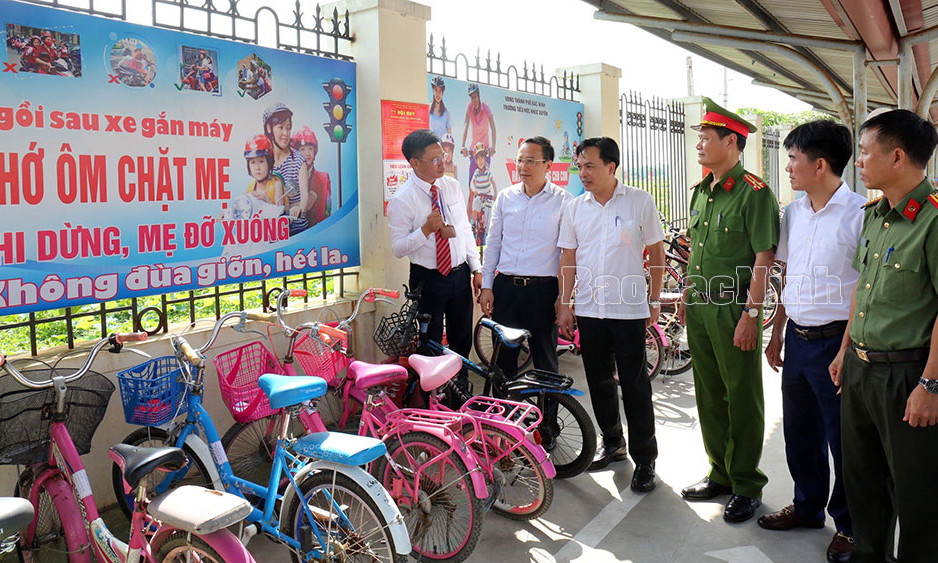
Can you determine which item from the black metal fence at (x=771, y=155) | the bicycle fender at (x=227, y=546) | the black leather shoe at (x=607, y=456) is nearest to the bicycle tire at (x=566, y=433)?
the black leather shoe at (x=607, y=456)

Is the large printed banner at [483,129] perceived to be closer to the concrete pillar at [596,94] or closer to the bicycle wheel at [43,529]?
the concrete pillar at [596,94]

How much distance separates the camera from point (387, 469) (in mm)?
3230

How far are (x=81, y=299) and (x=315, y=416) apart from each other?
1.44 meters

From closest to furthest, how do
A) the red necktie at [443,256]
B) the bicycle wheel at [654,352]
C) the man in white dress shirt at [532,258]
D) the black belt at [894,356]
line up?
the black belt at [894,356]
the man in white dress shirt at [532,258]
the red necktie at [443,256]
the bicycle wheel at [654,352]

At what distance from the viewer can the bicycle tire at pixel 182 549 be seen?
2344mm

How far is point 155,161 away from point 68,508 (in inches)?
72.0

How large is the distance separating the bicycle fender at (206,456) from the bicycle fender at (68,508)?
466mm

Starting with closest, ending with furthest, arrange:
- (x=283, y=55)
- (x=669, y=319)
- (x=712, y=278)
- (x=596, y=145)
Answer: (x=712, y=278), (x=596, y=145), (x=283, y=55), (x=669, y=319)

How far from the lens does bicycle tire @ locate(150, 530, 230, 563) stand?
7.69 feet

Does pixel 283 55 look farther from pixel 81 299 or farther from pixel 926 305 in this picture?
pixel 926 305

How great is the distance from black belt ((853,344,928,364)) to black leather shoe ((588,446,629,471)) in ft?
6.09

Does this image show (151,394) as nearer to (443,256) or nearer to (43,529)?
(43,529)

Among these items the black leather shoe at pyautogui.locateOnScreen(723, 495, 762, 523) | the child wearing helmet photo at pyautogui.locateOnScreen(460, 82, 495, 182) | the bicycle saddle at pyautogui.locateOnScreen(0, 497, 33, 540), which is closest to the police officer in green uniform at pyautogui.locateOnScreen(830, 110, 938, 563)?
the black leather shoe at pyautogui.locateOnScreen(723, 495, 762, 523)

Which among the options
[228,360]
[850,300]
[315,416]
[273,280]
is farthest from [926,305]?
[273,280]
